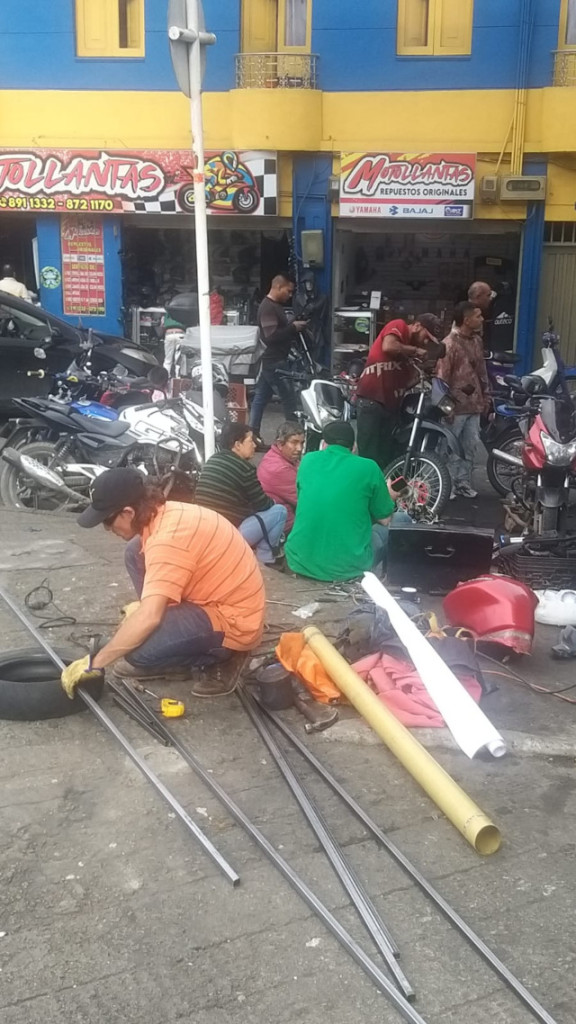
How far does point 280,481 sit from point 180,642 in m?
2.73

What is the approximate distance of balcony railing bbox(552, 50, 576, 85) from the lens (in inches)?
555

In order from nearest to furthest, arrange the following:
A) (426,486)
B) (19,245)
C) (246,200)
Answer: (426,486) → (246,200) → (19,245)

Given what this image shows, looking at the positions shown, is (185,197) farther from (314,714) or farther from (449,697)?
(449,697)

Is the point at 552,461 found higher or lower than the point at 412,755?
higher

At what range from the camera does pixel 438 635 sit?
564cm

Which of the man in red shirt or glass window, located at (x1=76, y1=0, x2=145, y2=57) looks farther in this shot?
glass window, located at (x1=76, y1=0, x2=145, y2=57)

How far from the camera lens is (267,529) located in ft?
24.1

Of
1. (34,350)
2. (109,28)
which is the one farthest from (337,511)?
(109,28)

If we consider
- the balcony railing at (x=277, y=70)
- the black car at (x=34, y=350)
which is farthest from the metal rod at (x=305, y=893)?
the balcony railing at (x=277, y=70)

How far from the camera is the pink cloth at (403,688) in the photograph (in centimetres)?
512

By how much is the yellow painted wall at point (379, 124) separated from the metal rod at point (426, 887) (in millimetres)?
11209

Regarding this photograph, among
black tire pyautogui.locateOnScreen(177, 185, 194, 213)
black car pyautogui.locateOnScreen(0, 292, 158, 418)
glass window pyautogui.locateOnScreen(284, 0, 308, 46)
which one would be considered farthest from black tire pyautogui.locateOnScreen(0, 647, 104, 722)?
glass window pyautogui.locateOnScreen(284, 0, 308, 46)

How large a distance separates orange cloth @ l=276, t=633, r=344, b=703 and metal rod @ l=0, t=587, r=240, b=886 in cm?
97

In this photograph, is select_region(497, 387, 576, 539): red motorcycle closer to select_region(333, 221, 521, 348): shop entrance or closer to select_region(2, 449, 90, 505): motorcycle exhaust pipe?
select_region(2, 449, 90, 505): motorcycle exhaust pipe
